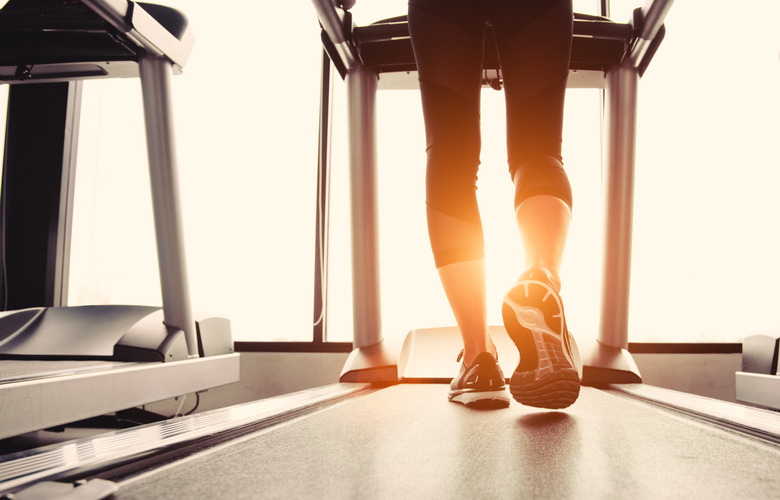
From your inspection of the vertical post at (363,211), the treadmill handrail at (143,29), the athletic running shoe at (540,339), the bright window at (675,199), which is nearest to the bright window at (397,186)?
the bright window at (675,199)

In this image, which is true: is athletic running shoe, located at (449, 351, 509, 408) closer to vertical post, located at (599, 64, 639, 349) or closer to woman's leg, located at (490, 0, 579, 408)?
woman's leg, located at (490, 0, 579, 408)

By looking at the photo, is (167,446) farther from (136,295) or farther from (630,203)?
(136,295)

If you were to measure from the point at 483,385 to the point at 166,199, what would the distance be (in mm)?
1145

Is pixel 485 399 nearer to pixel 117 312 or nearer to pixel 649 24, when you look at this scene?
pixel 649 24

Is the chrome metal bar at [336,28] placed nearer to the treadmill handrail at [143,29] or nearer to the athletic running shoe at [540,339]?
the treadmill handrail at [143,29]

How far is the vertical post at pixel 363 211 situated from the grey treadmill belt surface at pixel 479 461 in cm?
66

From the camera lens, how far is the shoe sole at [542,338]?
29.7 inches

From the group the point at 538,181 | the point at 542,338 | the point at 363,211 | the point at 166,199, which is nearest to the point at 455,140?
the point at 538,181

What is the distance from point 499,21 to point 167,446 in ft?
3.03

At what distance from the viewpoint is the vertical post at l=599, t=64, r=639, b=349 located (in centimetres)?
140

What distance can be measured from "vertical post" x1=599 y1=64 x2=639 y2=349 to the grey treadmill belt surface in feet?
1.94

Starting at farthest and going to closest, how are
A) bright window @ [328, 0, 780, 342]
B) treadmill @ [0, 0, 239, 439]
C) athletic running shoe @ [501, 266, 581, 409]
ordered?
bright window @ [328, 0, 780, 342] → treadmill @ [0, 0, 239, 439] → athletic running shoe @ [501, 266, 581, 409]

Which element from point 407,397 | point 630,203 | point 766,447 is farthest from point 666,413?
point 630,203

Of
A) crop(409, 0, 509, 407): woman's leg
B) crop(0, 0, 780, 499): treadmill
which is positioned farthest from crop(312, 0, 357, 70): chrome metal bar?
crop(409, 0, 509, 407): woman's leg
